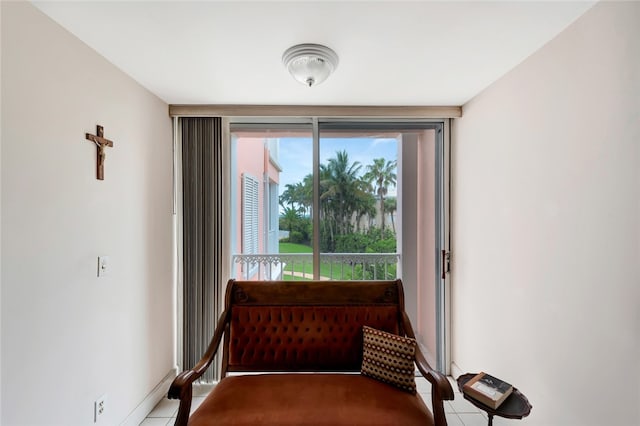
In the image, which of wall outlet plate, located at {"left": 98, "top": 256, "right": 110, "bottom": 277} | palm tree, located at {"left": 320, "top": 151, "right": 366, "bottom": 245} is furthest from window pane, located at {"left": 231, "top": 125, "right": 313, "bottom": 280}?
wall outlet plate, located at {"left": 98, "top": 256, "right": 110, "bottom": 277}

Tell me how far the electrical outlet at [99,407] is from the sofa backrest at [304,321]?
0.68 meters

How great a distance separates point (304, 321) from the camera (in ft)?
6.68

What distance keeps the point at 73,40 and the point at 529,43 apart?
2414mm

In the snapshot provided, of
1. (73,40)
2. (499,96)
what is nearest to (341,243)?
(499,96)

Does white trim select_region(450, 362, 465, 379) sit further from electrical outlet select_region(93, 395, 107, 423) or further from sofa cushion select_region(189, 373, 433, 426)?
electrical outlet select_region(93, 395, 107, 423)

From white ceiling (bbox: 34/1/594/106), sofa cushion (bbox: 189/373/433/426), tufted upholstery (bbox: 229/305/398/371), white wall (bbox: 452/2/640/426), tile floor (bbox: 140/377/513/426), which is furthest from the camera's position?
tile floor (bbox: 140/377/513/426)

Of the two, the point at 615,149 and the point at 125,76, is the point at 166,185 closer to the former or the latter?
the point at 125,76

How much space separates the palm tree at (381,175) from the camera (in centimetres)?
287

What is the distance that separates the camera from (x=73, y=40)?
1.55m

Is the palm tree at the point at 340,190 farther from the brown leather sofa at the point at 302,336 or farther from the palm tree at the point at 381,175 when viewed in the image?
the brown leather sofa at the point at 302,336

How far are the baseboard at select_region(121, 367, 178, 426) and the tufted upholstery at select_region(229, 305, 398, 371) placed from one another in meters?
0.75

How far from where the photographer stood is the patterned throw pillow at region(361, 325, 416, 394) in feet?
5.55

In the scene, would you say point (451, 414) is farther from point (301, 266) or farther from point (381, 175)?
point (381, 175)

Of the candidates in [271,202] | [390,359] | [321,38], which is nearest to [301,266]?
[271,202]
